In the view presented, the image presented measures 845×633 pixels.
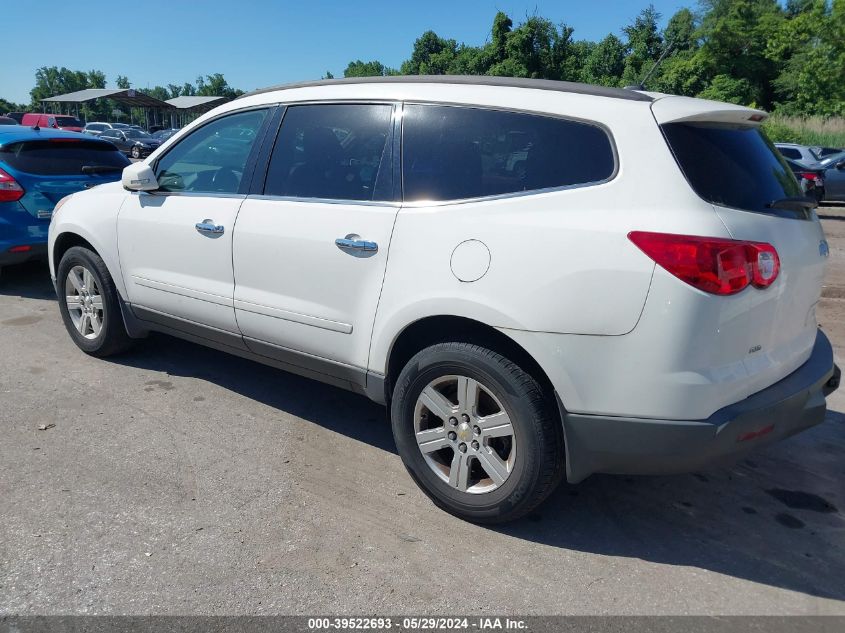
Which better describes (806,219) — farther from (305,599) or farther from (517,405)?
(305,599)

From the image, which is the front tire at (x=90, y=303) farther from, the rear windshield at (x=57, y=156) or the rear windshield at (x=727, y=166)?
the rear windshield at (x=727, y=166)

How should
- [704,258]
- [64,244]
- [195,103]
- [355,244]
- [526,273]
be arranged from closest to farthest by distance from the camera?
[704,258]
[526,273]
[355,244]
[64,244]
[195,103]

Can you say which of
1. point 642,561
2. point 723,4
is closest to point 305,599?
point 642,561

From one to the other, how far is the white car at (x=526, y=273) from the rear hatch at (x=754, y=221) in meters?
0.01

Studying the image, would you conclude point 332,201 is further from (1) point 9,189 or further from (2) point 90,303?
(1) point 9,189

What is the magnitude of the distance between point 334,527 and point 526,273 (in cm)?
141

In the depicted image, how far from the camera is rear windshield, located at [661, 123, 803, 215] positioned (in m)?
2.65

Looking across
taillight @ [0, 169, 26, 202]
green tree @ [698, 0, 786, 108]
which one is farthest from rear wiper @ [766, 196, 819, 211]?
green tree @ [698, 0, 786, 108]

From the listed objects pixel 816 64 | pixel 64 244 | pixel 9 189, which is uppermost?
pixel 816 64

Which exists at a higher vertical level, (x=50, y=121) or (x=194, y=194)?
(x=194, y=194)

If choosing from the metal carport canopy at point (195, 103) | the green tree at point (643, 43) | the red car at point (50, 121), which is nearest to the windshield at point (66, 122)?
the red car at point (50, 121)

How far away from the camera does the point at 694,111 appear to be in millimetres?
2746

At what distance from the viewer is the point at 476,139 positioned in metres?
3.11

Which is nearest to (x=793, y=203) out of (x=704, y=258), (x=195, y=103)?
(x=704, y=258)
